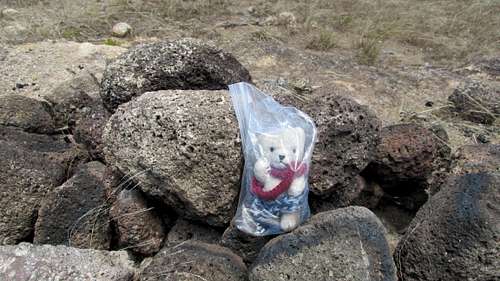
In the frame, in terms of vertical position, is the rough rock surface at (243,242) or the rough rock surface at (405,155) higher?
the rough rock surface at (405,155)

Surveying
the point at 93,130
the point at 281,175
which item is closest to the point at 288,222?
the point at 281,175

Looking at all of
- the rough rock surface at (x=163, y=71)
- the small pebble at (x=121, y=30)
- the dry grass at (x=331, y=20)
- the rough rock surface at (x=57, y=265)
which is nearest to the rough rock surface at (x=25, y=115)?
the rough rock surface at (x=163, y=71)

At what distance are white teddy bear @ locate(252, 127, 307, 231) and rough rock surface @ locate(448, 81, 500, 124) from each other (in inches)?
94.3

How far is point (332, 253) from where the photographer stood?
2172mm

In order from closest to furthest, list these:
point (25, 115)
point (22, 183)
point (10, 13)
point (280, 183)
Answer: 1. point (280, 183)
2. point (22, 183)
3. point (25, 115)
4. point (10, 13)

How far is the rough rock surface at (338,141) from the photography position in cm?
260

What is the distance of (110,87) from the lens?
306 cm

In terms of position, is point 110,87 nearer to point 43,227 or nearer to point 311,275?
point 43,227

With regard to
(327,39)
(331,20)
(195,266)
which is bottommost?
(331,20)

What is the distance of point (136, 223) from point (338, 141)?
42.9 inches

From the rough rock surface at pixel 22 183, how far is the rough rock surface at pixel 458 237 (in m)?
1.84

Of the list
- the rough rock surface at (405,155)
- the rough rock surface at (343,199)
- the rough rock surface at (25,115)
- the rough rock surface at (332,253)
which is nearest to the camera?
the rough rock surface at (332,253)

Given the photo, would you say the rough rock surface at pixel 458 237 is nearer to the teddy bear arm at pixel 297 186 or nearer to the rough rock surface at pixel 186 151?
the teddy bear arm at pixel 297 186

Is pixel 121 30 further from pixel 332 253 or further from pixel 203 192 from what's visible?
pixel 332 253
